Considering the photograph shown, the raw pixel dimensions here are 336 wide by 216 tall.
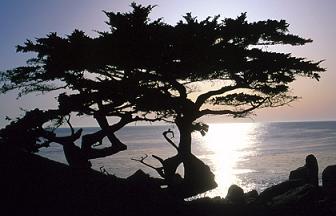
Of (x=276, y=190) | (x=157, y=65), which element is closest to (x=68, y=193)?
(x=157, y=65)

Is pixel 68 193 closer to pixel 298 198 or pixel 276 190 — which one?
pixel 298 198

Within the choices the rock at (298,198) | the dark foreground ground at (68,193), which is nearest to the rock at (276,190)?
the rock at (298,198)

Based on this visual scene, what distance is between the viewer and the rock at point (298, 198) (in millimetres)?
15328

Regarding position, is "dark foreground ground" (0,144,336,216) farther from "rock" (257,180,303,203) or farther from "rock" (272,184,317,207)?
"rock" (257,180,303,203)

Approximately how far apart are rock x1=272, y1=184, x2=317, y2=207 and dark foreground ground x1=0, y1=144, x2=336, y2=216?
381cm

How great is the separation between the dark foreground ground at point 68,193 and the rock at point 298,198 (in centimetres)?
381

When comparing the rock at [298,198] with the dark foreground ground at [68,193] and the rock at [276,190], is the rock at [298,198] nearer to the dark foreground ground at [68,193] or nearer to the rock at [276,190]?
the rock at [276,190]

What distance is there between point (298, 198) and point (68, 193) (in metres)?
8.65

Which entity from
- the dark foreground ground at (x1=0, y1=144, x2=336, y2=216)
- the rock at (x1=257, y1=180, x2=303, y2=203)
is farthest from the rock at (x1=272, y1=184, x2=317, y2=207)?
the dark foreground ground at (x1=0, y1=144, x2=336, y2=216)

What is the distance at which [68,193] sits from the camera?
1092 centimetres

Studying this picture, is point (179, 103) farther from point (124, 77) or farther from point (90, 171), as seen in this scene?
point (90, 171)

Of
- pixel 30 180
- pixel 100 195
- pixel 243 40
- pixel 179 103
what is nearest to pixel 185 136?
pixel 179 103

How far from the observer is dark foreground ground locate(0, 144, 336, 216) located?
33.5 feet

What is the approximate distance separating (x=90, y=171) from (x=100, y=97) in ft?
8.73
